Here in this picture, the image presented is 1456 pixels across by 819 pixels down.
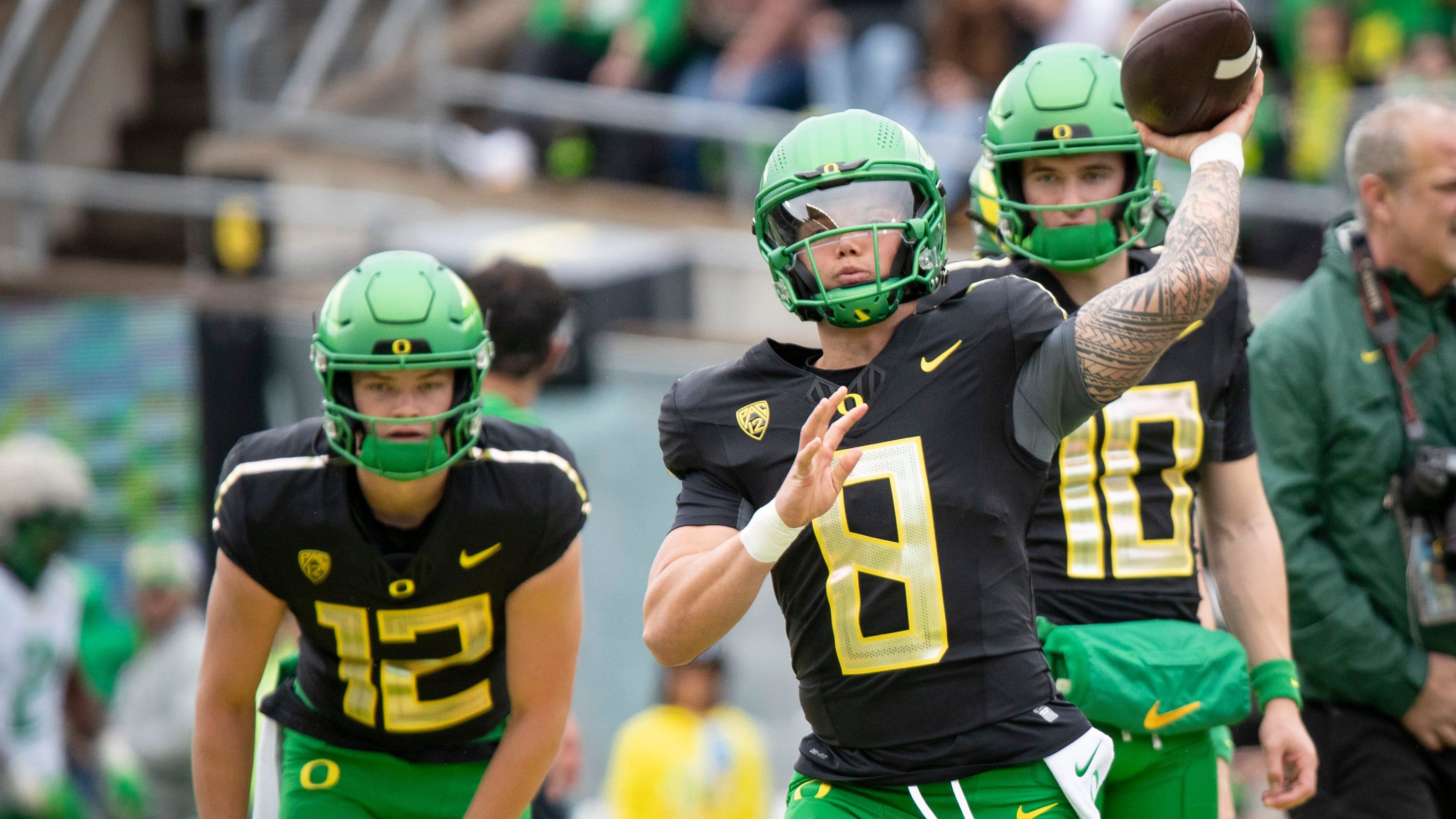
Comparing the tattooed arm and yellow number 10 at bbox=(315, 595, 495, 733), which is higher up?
the tattooed arm

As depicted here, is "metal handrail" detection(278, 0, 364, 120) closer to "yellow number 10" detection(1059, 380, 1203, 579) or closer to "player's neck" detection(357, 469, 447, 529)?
"player's neck" detection(357, 469, 447, 529)

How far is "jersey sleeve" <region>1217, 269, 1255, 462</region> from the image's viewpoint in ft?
12.9

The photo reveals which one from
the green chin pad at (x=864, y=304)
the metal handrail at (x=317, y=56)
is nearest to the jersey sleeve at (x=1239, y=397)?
the green chin pad at (x=864, y=304)

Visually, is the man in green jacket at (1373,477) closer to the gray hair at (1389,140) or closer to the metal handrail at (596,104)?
the gray hair at (1389,140)

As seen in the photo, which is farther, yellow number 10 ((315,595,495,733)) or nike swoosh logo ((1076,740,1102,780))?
yellow number 10 ((315,595,495,733))

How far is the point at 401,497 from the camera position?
399 cm

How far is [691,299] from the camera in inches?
371

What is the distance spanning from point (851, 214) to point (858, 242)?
0.05m

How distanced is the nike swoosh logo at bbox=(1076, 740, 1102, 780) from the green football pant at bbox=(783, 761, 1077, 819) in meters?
0.05

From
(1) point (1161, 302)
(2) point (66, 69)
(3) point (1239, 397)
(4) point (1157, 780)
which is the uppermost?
(2) point (66, 69)

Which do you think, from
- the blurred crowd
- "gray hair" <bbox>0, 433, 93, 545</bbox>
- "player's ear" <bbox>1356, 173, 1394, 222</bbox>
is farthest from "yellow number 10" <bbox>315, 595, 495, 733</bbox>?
the blurred crowd

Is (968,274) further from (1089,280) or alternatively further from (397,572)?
(397,572)

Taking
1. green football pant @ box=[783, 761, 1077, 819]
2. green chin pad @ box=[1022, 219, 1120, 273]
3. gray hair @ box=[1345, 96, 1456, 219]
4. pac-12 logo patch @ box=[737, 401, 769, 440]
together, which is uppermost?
gray hair @ box=[1345, 96, 1456, 219]

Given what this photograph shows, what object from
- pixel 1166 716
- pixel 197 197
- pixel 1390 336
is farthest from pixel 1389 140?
pixel 197 197
